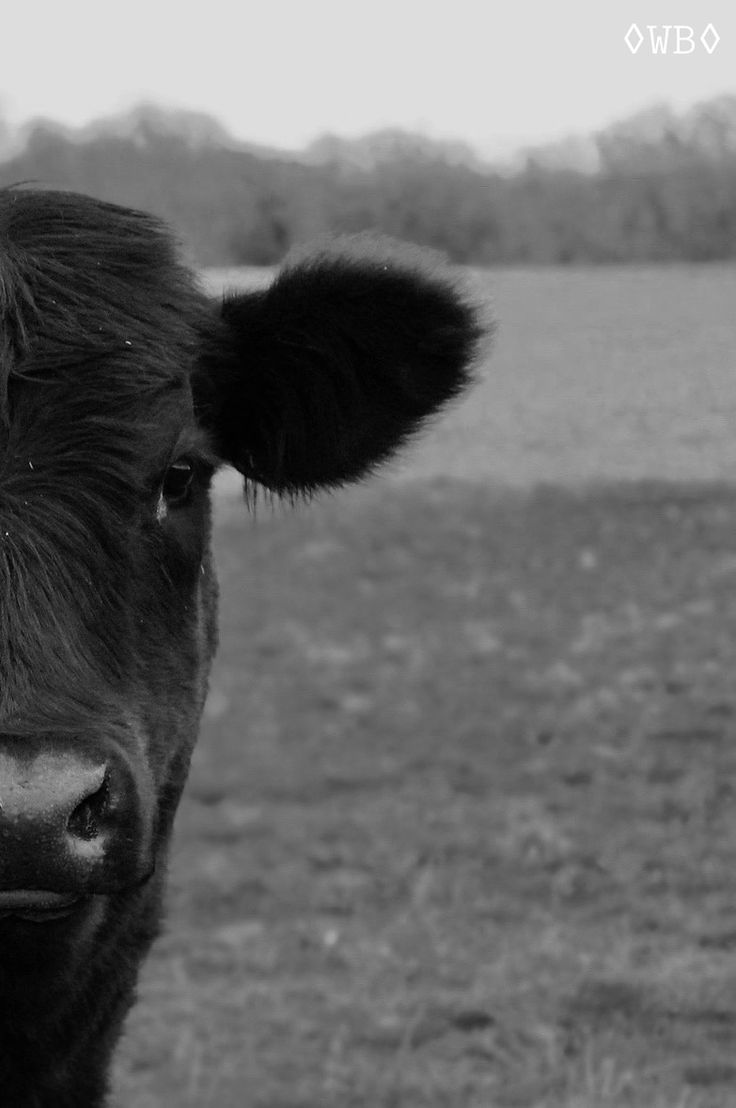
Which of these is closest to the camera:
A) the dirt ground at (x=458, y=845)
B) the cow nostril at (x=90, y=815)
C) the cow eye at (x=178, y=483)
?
the cow nostril at (x=90, y=815)

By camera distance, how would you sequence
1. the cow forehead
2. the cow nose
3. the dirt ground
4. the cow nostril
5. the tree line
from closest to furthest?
the cow nose
the cow nostril
the cow forehead
the dirt ground
the tree line

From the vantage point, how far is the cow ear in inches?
150

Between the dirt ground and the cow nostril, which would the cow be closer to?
the cow nostril

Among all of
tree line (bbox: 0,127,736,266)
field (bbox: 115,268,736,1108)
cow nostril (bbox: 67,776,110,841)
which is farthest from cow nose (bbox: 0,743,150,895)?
tree line (bbox: 0,127,736,266)

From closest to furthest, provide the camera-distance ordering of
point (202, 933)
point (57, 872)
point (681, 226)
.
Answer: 1. point (57, 872)
2. point (202, 933)
3. point (681, 226)

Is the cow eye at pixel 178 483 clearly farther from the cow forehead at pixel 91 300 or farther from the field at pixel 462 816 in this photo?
the field at pixel 462 816

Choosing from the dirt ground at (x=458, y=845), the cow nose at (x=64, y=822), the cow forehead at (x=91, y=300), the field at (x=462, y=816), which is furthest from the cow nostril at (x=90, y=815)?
the dirt ground at (x=458, y=845)

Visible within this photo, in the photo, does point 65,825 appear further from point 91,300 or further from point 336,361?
point 336,361

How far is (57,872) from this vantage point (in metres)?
2.58

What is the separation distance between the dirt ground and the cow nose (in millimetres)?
2926

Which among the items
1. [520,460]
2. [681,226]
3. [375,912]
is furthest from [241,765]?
[681,226]

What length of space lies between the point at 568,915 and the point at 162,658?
4.01 meters

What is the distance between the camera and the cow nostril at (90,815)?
8.62 feet

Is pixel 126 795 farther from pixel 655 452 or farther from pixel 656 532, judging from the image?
pixel 655 452
